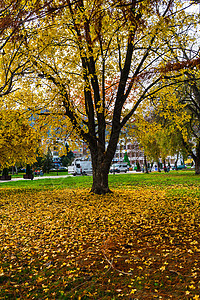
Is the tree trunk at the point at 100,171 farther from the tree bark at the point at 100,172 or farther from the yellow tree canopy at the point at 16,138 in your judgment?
the yellow tree canopy at the point at 16,138

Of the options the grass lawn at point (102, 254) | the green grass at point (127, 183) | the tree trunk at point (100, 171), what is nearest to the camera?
the grass lawn at point (102, 254)

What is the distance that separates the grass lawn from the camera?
338 centimetres

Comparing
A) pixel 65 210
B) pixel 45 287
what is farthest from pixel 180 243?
pixel 65 210

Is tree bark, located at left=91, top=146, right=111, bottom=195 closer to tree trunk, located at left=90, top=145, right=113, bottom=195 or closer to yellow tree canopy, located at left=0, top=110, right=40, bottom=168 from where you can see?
tree trunk, located at left=90, top=145, right=113, bottom=195

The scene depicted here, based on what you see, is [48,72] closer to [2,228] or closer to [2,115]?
[2,115]

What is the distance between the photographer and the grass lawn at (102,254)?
3.38m

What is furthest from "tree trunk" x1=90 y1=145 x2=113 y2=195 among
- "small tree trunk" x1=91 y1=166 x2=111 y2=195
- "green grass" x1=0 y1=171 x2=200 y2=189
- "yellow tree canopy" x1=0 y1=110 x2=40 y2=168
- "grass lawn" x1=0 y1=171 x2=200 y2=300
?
"green grass" x1=0 y1=171 x2=200 y2=189

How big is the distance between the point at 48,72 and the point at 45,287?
378 inches

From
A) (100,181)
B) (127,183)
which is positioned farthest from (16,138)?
(127,183)

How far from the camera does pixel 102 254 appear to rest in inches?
185

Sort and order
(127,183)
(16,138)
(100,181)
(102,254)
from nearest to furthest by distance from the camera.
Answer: (102,254), (100,181), (16,138), (127,183)

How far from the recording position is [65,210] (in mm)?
8727

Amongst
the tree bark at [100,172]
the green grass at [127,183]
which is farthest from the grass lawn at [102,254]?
the green grass at [127,183]

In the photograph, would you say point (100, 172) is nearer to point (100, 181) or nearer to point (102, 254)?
point (100, 181)
